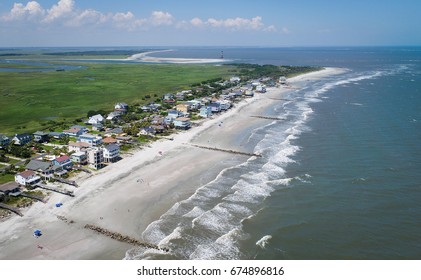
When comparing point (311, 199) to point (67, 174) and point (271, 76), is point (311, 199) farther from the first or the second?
point (271, 76)

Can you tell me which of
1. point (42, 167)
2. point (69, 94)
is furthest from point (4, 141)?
point (69, 94)

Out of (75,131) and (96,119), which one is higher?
(96,119)

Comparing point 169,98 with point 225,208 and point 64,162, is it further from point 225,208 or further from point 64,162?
point 225,208

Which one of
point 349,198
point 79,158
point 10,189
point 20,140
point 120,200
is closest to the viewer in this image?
point 10,189

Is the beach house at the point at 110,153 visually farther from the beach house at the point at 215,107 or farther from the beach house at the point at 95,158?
the beach house at the point at 215,107

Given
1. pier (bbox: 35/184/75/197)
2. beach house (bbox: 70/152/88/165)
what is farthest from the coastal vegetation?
pier (bbox: 35/184/75/197)

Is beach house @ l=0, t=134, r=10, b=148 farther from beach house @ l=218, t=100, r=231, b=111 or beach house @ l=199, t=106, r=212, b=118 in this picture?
beach house @ l=218, t=100, r=231, b=111
